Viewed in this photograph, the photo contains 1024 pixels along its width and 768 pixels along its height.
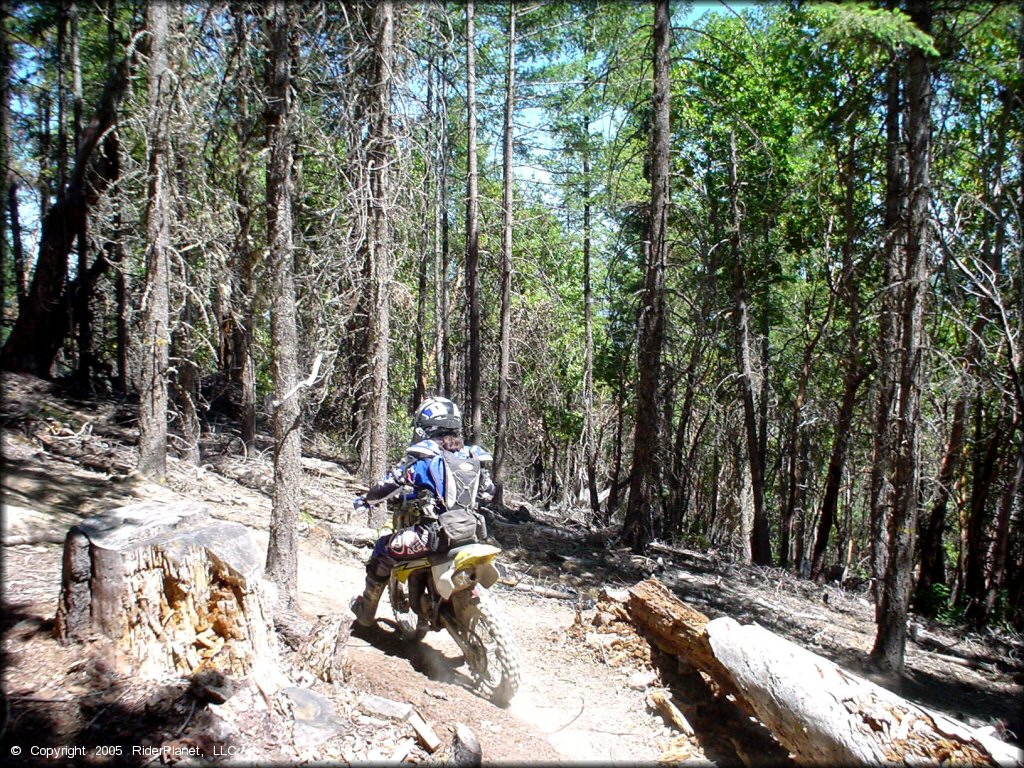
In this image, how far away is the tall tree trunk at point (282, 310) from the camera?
5.85 m

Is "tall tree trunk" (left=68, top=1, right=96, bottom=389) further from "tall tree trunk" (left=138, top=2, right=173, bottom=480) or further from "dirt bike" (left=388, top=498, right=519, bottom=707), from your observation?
"dirt bike" (left=388, top=498, right=519, bottom=707)

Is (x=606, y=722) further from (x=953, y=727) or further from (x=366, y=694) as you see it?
(x=953, y=727)

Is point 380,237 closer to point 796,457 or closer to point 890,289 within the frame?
point 890,289

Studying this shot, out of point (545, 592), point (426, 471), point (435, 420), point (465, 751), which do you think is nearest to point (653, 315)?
point (545, 592)

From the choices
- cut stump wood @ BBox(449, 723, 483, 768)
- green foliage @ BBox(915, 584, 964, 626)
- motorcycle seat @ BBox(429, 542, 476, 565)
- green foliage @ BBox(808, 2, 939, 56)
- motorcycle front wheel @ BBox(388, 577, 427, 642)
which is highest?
green foliage @ BBox(808, 2, 939, 56)

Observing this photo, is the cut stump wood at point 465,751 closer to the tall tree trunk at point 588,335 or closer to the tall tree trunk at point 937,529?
the tall tree trunk at point 937,529

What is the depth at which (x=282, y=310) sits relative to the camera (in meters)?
5.90

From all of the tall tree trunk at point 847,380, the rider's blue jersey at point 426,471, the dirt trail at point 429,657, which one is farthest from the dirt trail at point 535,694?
the tall tree trunk at point 847,380

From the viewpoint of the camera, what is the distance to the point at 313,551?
9219 millimetres

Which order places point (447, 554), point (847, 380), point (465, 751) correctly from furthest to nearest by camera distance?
1. point (847, 380)
2. point (447, 554)
3. point (465, 751)

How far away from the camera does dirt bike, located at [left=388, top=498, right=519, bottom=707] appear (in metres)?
5.25

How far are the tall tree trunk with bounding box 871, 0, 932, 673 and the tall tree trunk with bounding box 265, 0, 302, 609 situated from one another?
18.6 feet

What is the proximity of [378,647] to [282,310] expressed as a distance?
2.81m

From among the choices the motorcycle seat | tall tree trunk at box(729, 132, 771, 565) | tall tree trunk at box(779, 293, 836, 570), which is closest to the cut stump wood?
the motorcycle seat
